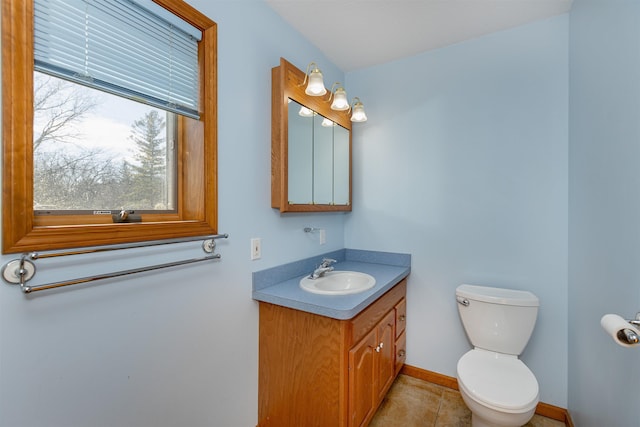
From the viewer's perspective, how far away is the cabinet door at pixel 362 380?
137 cm

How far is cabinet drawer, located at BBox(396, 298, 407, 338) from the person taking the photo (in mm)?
1995

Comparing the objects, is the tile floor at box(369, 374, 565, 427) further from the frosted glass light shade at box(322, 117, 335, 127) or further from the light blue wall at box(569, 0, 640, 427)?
the frosted glass light shade at box(322, 117, 335, 127)

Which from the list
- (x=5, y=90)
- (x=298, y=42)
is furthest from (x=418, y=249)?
(x=5, y=90)

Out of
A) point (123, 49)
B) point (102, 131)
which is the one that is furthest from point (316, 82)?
point (102, 131)

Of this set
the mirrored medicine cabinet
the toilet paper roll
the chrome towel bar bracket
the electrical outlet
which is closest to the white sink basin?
the electrical outlet

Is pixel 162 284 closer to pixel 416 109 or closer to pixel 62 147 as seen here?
pixel 62 147

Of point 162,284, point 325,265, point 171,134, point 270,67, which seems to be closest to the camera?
point 162,284

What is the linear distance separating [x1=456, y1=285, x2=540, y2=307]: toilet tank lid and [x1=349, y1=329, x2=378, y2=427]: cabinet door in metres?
0.67

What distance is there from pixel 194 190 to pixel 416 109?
1706mm

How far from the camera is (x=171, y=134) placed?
130cm

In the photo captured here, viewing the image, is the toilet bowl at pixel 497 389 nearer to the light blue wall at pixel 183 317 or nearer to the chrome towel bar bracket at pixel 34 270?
the light blue wall at pixel 183 317

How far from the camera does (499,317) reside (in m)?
1.69

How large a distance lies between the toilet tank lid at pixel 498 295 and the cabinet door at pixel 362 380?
0.67 meters

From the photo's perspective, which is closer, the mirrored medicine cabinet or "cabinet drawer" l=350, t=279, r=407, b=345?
"cabinet drawer" l=350, t=279, r=407, b=345
